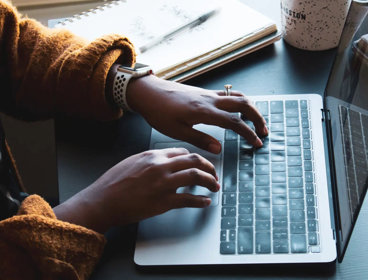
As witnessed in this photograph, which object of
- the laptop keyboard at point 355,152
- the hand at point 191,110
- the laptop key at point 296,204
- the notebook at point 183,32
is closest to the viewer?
the laptop keyboard at point 355,152

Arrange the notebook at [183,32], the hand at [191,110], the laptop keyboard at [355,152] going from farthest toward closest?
the notebook at [183,32]
the hand at [191,110]
the laptop keyboard at [355,152]

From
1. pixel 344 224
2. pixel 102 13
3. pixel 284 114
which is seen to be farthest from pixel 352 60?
pixel 102 13

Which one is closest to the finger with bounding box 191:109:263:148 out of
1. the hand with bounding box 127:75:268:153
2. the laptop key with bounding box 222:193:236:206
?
the hand with bounding box 127:75:268:153

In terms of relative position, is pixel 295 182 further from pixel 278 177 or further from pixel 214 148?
pixel 214 148

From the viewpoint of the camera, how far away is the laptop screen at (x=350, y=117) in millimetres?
631

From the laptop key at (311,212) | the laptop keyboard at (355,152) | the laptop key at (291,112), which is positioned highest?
the laptop keyboard at (355,152)

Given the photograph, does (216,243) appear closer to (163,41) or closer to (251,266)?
(251,266)

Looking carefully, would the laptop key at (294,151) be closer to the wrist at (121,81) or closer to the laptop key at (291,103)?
the laptop key at (291,103)

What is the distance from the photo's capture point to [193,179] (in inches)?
28.5

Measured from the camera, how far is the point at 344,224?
65 cm

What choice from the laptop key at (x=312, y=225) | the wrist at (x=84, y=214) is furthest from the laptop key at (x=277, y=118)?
the wrist at (x=84, y=214)

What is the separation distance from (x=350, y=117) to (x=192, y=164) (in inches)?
9.0

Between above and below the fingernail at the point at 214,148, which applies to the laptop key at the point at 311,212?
below

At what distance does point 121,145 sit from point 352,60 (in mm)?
381
